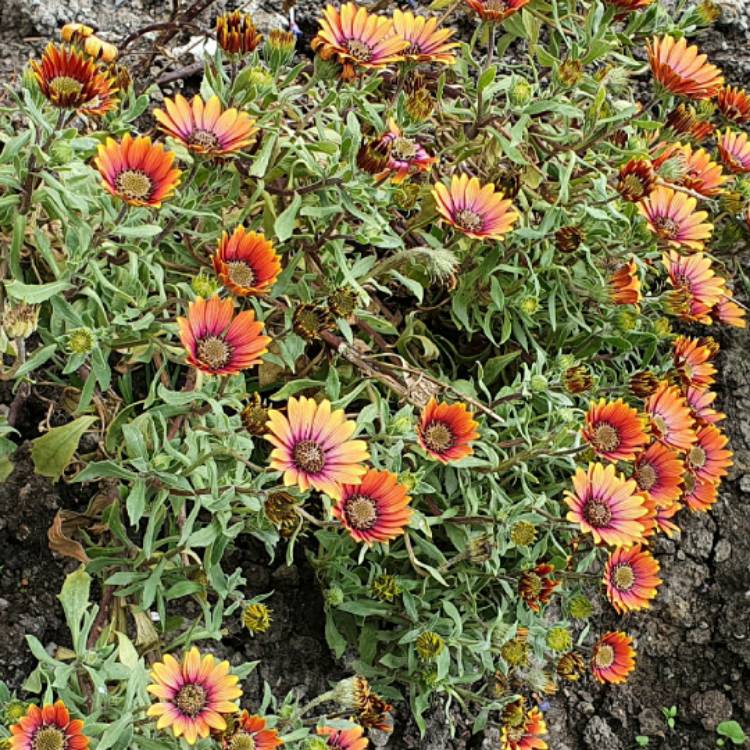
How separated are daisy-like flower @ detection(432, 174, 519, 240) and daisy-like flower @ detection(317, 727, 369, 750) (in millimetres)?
985

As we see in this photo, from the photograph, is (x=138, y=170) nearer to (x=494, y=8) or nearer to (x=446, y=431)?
(x=446, y=431)

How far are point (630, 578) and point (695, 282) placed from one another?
0.72m

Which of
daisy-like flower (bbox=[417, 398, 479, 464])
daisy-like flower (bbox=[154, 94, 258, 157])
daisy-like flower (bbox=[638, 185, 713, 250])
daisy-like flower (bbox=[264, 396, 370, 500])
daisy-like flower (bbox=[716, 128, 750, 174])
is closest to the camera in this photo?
daisy-like flower (bbox=[264, 396, 370, 500])

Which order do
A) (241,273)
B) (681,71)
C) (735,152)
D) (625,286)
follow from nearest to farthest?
(241,273) < (625,286) < (681,71) < (735,152)

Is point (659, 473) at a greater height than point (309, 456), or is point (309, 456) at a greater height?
point (309, 456)

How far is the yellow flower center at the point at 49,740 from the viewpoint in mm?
1589

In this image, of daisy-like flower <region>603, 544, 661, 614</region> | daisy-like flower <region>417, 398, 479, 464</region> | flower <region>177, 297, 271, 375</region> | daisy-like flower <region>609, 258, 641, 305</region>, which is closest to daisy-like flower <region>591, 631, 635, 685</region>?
daisy-like flower <region>603, 544, 661, 614</region>

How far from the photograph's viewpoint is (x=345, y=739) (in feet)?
5.97

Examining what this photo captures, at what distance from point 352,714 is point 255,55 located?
4.26ft

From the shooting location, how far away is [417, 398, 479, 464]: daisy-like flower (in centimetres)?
192

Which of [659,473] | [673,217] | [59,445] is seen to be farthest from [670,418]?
[59,445]

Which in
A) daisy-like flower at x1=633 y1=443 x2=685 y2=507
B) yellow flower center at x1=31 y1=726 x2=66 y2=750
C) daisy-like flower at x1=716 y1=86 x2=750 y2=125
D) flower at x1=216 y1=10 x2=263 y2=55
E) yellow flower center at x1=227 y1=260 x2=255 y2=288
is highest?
flower at x1=216 y1=10 x2=263 y2=55

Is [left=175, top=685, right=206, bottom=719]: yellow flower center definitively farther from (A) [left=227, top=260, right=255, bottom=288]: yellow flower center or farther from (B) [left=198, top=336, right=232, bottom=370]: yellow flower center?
(A) [left=227, top=260, right=255, bottom=288]: yellow flower center

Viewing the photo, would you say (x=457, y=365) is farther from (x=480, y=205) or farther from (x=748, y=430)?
(x=748, y=430)
